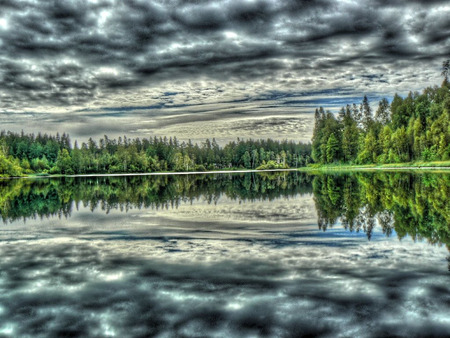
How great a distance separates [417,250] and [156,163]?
170 metres

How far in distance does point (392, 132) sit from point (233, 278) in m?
111

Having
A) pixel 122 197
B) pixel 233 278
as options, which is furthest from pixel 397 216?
pixel 122 197

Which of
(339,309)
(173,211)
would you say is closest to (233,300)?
(339,309)

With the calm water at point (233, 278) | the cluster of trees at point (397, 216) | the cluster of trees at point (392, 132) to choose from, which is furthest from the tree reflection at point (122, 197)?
the cluster of trees at point (392, 132)

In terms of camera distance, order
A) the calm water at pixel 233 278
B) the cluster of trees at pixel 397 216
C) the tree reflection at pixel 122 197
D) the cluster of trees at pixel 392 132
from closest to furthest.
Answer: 1. the calm water at pixel 233 278
2. the cluster of trees at pixel 397 216
3. the tree reflection at pixel 122 197
4. the cluster of trees at pixel 392 132

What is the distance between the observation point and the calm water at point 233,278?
5367mm

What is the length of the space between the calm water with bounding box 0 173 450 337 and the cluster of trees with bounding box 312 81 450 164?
80.1 meters

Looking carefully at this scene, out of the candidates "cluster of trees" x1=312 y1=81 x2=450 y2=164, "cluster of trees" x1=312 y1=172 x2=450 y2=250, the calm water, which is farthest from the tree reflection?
"cluster of trees" x1=312 y1=81 x2=450 y2=164

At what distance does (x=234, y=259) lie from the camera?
8.91 m

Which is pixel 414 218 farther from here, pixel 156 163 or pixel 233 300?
pixel 156 163

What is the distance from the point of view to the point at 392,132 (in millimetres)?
105812

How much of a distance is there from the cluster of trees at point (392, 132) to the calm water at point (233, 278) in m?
80.1

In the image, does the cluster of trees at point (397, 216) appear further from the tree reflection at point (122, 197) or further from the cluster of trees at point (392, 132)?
the cluster of trees at point (392, 132)

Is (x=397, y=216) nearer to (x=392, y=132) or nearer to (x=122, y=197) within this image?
(x=122, y=197)
